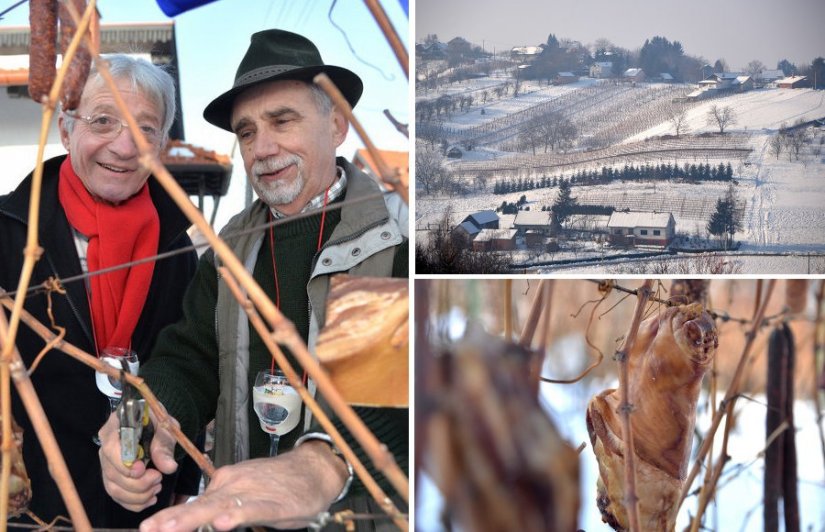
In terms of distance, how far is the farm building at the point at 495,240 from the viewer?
1.91 m

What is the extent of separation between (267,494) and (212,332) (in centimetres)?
62

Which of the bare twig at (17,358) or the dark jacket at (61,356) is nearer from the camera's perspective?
the bare twig at (17,358)

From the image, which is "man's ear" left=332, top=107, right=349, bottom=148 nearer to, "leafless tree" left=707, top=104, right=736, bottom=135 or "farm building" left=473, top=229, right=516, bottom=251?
"farm building" left=473, top=229, right=516, bottom=251

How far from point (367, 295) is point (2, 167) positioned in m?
1.00

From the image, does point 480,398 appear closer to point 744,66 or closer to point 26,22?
point 744,66

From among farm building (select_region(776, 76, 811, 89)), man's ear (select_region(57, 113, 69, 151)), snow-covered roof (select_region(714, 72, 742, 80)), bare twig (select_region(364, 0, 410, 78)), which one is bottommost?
man's ear (select_region(57, 113, 69, 151))

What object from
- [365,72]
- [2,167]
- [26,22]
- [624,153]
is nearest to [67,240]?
[2,167]

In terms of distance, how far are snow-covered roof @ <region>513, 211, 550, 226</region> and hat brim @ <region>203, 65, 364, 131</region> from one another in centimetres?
43

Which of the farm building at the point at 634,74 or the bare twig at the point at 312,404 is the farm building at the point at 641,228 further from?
the bare twig at the point at 312,404

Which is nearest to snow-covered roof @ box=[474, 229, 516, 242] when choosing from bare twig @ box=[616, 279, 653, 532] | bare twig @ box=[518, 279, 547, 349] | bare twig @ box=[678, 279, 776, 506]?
bare twig @ box=[518, 279, 547, 349]

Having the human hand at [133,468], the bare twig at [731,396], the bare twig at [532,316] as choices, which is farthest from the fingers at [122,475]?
the bare twig at [731,396]

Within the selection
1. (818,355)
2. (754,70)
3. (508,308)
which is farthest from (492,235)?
(818,355)

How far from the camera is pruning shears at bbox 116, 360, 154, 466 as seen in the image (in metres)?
1.42

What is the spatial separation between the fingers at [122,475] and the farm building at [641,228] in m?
1.05
